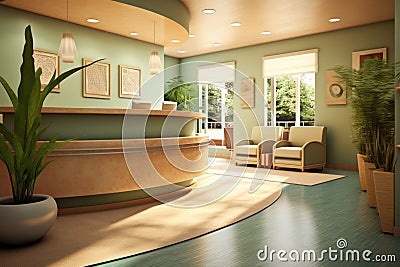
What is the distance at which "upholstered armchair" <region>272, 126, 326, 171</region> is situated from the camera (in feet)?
21.7

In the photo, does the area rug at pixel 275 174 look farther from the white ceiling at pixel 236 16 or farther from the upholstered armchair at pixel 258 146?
the white ceiling at pixel 236 16

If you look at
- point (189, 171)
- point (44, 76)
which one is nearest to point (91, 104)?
point (44, 76)

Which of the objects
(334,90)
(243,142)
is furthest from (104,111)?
(334,90)

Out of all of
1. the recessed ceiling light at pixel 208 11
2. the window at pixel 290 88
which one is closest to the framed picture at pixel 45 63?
the recessed ceiling light at pixel 208 11

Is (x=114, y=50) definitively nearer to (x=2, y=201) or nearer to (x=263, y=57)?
(x=263, y=57)

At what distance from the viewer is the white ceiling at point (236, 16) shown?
16.9 ft

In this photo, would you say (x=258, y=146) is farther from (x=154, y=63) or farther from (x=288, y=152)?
(x=154, y=63)

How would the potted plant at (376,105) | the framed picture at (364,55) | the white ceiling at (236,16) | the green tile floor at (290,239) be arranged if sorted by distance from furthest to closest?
the framed picture at (364,55)
the white ceiling at (236,16)
the potted plant at (376,105)
the green tile floor at (290,239)

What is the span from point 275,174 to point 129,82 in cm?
337

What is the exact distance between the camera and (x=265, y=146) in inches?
294

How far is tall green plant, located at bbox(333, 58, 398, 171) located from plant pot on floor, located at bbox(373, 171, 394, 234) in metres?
0.23

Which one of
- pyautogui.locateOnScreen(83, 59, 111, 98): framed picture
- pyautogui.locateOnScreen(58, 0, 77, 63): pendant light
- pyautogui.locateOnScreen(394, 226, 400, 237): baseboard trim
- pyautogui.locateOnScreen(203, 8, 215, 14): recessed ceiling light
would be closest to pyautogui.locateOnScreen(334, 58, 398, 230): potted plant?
pyautogui.locateOnScreen(394, 226, 400, 237): baseboard trim

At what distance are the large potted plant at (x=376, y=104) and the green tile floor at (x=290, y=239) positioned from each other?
623 mm

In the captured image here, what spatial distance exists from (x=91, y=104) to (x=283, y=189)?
369 cm
